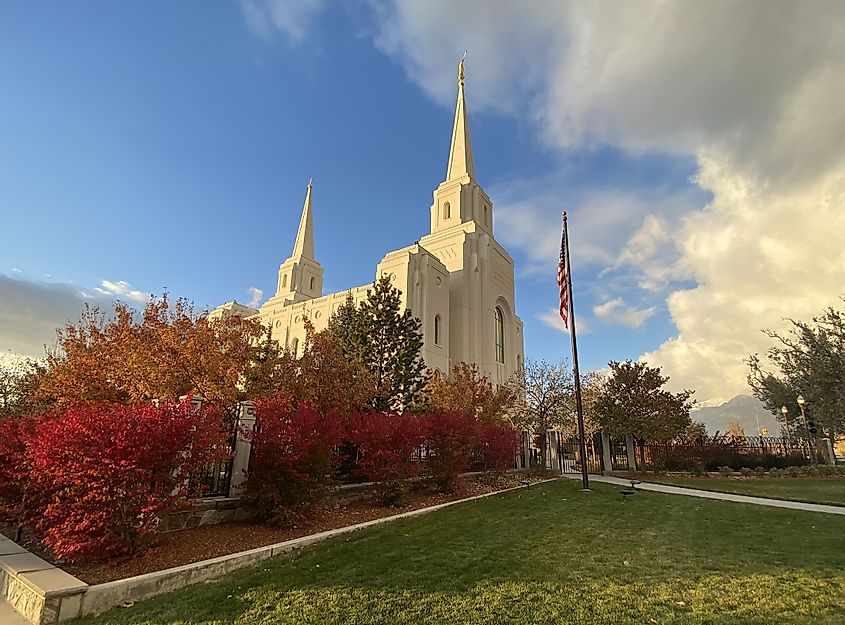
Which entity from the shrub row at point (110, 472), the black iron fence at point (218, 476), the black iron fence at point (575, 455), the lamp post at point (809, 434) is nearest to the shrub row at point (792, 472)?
the lamp post at point (809, 434)

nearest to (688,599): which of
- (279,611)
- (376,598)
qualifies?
(376,598)

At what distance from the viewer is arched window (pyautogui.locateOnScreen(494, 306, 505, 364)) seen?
39.4 meters

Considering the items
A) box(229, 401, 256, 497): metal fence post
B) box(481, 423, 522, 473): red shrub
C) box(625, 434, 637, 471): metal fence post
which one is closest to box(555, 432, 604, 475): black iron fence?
box(625, 434, 637, 471): metal fence post

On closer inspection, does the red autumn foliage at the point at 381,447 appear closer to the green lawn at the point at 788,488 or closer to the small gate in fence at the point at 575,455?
the green lawn at the point at 788,488

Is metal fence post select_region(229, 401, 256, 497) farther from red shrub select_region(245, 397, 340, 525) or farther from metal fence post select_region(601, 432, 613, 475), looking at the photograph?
metal fence post select_region(601, 432, 613, 475)

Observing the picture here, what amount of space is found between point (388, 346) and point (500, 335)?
834 inches

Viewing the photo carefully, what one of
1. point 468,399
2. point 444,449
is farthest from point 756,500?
point 468,399

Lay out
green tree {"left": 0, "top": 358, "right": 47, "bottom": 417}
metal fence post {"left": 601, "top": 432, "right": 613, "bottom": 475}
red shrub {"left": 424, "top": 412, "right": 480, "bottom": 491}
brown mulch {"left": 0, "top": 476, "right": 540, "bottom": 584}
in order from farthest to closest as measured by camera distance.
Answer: metal fence post {"left": 601, "top": 432, "right": 613, "bottom": 475} → green tree {"left": 0, "top": 358, "right": 47, "bottom": 417} → red shrub {"left": 424, "top": 412, "right": 480, "bottom": 491} → brown mulch {"left": 0, "top": 476, "right": 540, "bottom": 584}

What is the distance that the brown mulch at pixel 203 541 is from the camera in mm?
5383

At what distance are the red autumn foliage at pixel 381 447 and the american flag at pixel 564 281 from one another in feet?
26.0

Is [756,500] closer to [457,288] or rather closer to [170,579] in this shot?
[170,579]

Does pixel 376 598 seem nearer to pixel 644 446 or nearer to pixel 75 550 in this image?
pixel 75 550

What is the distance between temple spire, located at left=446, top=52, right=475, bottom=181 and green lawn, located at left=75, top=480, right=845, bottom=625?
38167 millimetres

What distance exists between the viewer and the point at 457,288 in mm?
38250
